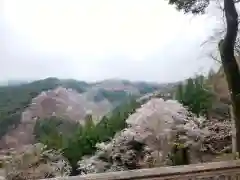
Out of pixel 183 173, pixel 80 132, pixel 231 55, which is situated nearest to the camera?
pixel 183 173

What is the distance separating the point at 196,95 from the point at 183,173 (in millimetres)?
642

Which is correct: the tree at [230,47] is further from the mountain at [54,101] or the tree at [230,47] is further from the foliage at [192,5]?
the mountain at [54,101]

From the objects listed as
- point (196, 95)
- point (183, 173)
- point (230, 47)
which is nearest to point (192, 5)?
point (230, 47)

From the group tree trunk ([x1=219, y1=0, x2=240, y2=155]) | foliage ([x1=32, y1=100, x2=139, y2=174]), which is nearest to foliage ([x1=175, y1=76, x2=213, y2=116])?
tree trunk ([x1=219, y1=0, x2=240, y2=155])

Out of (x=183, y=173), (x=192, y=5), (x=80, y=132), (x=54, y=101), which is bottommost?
(x=183, y=173)

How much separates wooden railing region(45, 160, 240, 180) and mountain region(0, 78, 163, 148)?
41 centimetres

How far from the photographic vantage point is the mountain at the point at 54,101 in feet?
7.82

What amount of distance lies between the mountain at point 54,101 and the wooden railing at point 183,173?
406 millimetres

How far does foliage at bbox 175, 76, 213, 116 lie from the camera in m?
2.77

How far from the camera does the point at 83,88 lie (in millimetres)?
2568

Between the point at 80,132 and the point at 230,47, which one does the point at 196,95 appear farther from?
the point at 80,132

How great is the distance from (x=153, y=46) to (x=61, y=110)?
766mm

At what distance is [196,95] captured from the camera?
2.79 metres

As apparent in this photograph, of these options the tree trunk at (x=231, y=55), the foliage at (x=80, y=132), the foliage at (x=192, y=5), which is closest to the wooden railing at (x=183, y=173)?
the foliage at (x=80, y=132)
